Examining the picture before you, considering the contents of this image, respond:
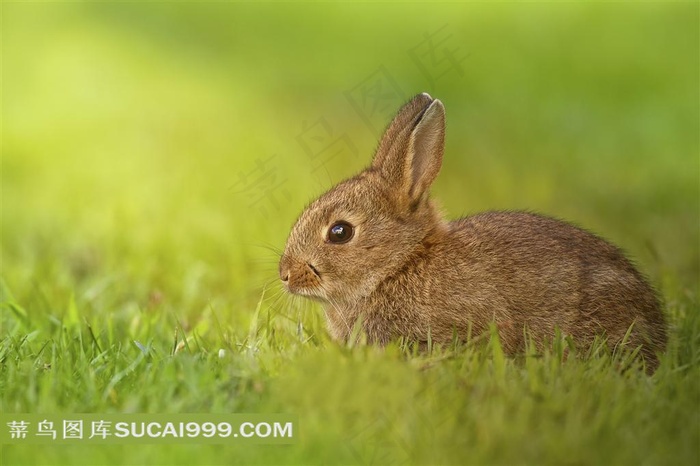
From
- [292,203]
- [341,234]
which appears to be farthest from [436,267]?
[292,203]

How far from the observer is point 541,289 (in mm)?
5617

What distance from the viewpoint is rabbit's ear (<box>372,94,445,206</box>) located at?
19.3ft

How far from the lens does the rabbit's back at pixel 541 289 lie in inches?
220

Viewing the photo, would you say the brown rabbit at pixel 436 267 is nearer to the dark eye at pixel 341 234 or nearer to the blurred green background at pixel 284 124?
the dark eye at pixel 341 234

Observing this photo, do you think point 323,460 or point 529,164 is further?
point 529,164

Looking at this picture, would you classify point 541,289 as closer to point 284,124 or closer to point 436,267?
point 436,267

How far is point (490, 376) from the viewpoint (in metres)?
4.75

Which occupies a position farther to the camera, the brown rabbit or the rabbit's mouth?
the rabbit's mouth

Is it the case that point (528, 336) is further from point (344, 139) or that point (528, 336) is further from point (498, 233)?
point (344, 139)

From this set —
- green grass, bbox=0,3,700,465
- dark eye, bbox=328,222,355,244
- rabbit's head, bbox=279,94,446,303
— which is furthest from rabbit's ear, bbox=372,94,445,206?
green grass, bbox=0,3,700,465

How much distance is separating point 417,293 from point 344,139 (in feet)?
19.1

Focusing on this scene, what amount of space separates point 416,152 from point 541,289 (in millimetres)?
1115

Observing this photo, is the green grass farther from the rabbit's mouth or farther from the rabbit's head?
the rabbit's head

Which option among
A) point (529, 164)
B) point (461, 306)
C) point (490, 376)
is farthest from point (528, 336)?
point (529, 164)
